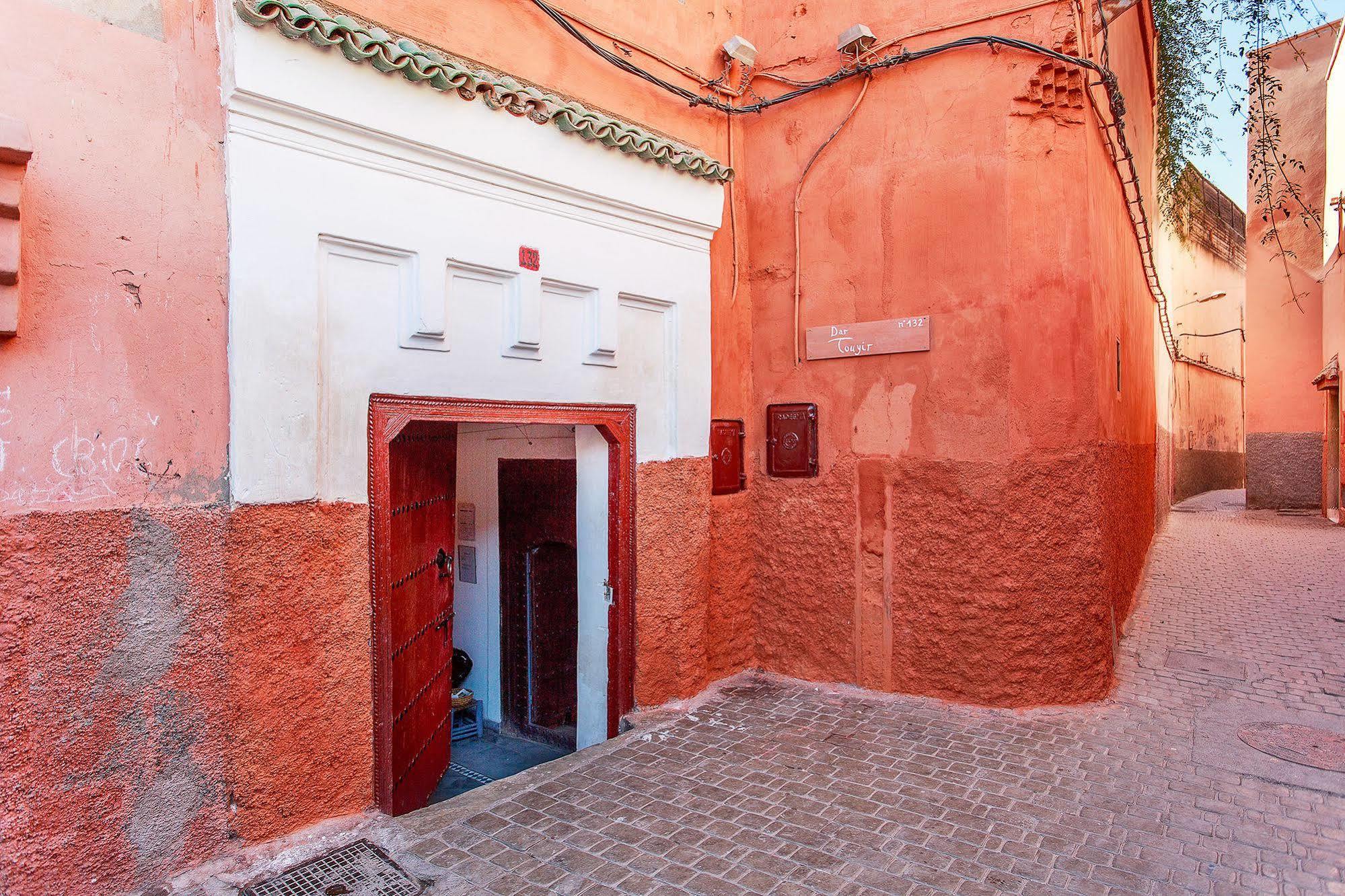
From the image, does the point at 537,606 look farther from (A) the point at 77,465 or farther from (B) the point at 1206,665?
(B) the point at 1206,665

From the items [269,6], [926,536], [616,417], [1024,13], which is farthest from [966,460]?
[269,6]

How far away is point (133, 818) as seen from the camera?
9.74ft

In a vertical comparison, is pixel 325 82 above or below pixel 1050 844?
above

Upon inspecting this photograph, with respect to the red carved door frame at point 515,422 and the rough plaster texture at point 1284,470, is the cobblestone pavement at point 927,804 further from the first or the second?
the rough plaster texture at point 1284,470

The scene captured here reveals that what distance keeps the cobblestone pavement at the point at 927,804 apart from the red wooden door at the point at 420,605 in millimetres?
702

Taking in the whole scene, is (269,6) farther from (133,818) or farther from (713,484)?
(713,484)

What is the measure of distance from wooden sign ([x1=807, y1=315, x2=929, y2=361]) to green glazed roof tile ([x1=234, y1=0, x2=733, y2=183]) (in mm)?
1340

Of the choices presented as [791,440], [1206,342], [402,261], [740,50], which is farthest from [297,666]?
[1206,342]

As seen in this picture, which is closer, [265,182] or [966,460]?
[265,182]

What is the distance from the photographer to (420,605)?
4457 millimetres

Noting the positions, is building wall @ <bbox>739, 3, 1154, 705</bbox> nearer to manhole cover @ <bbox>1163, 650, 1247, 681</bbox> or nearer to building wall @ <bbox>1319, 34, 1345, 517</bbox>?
manhole cover @ <bbox>1163, 650, 1247, 681</bbox>

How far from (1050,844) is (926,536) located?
2097mm

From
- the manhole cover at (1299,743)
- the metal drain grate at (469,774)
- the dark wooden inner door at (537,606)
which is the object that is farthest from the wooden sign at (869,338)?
the metal drain grate at (469,774)

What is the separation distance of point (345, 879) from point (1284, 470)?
58.9 ft
